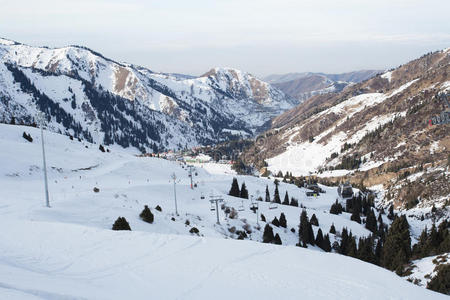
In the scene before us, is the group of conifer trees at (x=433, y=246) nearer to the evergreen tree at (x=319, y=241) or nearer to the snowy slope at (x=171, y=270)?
the evergreen tree at (x=319, y=241)

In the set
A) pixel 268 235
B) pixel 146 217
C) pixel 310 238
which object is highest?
pixel 146 217

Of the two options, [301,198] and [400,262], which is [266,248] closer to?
[400,262]

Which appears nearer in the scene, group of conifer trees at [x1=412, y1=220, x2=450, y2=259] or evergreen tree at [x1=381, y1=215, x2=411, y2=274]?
evergreen tree at [x1=381, y1=215, x2=411, y2=274]

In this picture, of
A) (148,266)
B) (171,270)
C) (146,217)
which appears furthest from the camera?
(146,217)

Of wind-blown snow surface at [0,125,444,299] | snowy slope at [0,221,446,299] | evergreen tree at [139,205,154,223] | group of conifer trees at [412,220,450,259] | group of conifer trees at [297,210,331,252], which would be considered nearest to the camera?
snowy slope at [0,221,446,299]

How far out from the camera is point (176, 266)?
57.5ft

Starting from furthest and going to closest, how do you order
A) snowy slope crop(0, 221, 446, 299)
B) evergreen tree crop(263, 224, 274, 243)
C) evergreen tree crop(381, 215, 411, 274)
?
evergreen tree crop(263, 224, 274, 243)
evergreen tree crop(381, 215, 411, 274)
snowy slope crop(0, 221, 446, 299)

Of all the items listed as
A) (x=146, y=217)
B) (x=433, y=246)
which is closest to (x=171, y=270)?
(x=146, y=217)

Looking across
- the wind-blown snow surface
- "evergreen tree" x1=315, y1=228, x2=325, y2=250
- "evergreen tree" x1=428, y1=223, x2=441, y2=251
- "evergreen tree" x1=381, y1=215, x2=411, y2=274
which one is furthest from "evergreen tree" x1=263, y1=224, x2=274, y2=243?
"evergreen tree" x1=428, y1=223, x2=441, y2=251

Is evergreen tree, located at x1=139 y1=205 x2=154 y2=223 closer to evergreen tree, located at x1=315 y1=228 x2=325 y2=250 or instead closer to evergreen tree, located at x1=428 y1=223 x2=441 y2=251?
evergreen tree, located at x1=315 y1=228 x2=325 y2=250

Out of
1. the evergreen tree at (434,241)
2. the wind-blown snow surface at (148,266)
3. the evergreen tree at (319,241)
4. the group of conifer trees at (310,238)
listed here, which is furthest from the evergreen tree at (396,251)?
the wind-blown snow surface at (148,266)

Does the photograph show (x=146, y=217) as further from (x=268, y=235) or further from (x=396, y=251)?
(x=396, y=251)

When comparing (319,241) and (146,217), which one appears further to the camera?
(319,241)

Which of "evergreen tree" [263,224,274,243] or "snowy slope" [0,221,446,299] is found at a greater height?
"snowy slope" [0,221,446,299]
